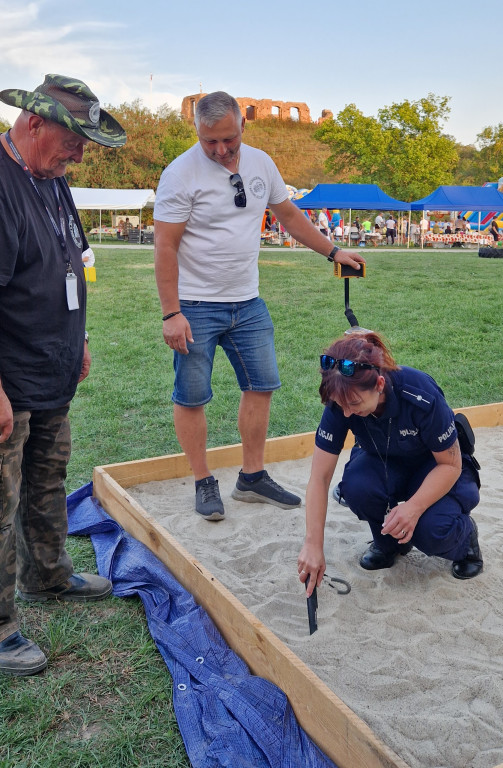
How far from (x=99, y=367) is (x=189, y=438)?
3.39 meters

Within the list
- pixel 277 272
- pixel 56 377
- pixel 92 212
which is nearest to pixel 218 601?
pixel 56 377

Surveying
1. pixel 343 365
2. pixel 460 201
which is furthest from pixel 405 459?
pixel 460 201

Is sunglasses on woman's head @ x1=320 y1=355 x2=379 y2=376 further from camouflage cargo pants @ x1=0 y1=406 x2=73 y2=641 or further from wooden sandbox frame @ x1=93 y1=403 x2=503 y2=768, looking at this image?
camouflage cargo pants @ x1=0 y1=406 x2=73 y2=641

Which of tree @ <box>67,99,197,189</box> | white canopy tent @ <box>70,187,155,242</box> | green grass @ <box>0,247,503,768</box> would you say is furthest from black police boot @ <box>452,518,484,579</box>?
tree @ <box>67,99,197,189</box>

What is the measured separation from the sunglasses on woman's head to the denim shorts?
40.9 inches

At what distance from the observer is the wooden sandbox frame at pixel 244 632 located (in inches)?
69.5

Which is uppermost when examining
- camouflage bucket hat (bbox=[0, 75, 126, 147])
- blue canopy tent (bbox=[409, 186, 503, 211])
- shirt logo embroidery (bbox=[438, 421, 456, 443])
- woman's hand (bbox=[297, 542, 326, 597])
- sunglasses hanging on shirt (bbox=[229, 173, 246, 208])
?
blue canopy tent (bbox=[409, 186, 503, 211])

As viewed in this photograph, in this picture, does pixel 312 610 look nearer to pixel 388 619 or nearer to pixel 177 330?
pixel 388 619

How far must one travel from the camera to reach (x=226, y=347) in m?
3.45

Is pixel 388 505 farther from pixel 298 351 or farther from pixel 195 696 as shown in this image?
pixel 298 351

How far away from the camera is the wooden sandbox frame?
1.76 metres

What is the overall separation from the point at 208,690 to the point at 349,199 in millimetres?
24021

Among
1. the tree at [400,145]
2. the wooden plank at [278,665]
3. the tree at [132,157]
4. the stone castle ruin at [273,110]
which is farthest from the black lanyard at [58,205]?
the stone castle ruin at [273,110]

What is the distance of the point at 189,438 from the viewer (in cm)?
341
